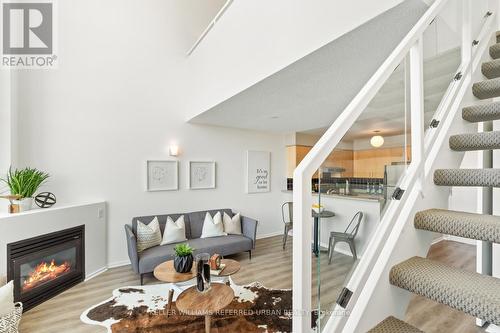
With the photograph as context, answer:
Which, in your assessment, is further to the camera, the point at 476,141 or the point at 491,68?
the point at 491,68

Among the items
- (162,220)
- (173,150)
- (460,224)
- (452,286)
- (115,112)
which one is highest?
(115,112)

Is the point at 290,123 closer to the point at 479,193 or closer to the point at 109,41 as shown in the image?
the point at 479,193

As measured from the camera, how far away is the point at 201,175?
4699 mm

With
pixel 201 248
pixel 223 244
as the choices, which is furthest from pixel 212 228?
pixel 201 248

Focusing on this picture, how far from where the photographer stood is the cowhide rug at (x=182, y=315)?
220cm

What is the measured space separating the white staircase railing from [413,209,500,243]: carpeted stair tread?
13cm

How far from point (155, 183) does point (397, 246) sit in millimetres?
3896

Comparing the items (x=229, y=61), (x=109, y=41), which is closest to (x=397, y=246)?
(x=229, y=61)

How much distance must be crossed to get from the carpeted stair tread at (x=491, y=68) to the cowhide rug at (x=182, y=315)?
107 inches

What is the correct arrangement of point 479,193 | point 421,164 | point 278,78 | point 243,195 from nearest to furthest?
1. point 421,164
2. point 479,193
3. point 278,78
4. point 243,195

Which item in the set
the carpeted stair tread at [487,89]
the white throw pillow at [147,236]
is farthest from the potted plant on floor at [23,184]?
the carpeted stair tread at [487,89]

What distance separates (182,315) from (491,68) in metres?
3.48

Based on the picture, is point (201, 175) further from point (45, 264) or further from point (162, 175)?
point (45, 264)

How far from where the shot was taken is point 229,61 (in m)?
3.14
